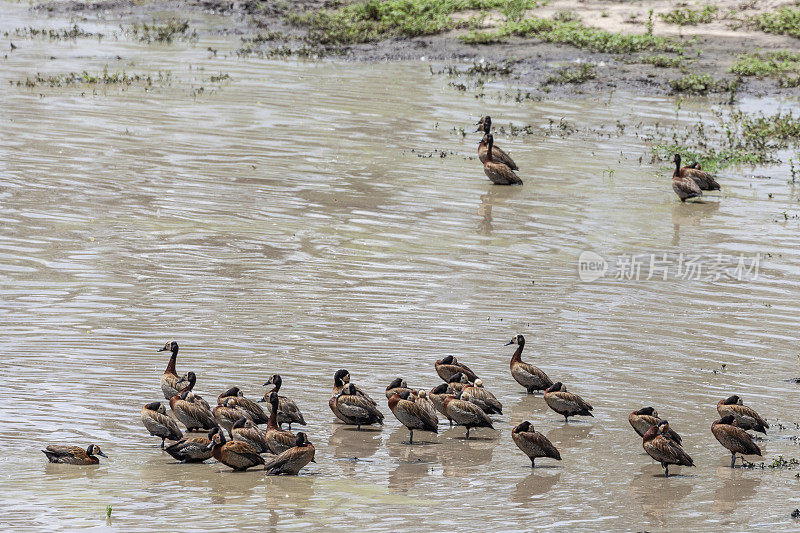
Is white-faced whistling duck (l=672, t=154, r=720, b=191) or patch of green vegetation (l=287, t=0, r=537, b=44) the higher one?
patch of green vegetation (l=287, t=0, r=537, b=44)

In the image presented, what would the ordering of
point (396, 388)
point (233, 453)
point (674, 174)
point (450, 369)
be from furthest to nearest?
point (674, 174) → point (450, 369) → point (396, 388) → point (233, 453)

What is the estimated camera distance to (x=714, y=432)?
34.5ft

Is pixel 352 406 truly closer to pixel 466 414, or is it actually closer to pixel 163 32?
pixel 466 414

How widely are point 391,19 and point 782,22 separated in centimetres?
1200

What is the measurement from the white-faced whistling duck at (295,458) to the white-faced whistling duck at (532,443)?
190 centimetres

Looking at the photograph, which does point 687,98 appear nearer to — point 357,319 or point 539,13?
point 539,13

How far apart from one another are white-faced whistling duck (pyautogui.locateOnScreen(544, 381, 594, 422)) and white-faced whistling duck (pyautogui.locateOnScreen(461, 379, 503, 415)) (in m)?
0.51

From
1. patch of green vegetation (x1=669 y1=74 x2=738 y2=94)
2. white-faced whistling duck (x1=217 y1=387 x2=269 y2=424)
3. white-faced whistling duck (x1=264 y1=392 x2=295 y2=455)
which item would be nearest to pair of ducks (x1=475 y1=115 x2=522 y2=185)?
patch of green vegetation (x1=669 y1=74 x2=738 y2=94)

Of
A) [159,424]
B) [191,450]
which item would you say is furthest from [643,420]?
[159,424]

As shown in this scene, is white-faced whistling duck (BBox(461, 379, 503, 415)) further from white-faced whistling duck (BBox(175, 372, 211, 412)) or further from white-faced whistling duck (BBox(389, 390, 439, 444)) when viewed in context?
white-faced whistling duck (BBox(175, 372, 211, 412))

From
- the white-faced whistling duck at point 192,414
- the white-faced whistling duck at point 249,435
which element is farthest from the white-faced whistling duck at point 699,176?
the white-faced whistling duck at point 249,435

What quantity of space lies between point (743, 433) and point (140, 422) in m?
5.51

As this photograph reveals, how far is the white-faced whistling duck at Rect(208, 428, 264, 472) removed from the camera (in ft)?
32.4

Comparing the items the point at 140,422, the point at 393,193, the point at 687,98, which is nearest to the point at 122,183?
the point at 393,193
